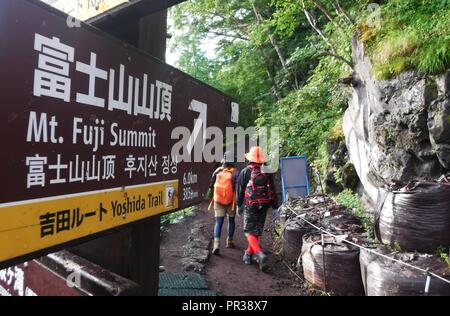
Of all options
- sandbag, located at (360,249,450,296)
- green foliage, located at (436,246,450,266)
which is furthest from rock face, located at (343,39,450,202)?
sandbag, located at (360,249,450,296)

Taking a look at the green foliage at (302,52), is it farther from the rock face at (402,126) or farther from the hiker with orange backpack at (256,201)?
the hiker with orange backpack at (256,201)

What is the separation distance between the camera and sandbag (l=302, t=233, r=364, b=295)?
3.90m

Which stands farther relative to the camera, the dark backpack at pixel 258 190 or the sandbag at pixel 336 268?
the dark backpack at pixel 258 190

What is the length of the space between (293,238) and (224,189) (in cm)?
156

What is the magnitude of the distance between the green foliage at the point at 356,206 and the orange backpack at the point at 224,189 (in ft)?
7.17

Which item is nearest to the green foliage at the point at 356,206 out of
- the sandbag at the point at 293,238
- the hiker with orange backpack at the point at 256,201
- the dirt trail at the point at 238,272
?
the sandbag at the point at 293,238

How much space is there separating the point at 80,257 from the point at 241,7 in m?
14.9

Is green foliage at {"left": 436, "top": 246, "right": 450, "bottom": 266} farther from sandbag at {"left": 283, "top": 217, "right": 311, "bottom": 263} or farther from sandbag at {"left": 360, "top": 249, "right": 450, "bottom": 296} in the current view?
sandbag at {"left": 283, "top": 217, "right": 311, "bottom": 263}

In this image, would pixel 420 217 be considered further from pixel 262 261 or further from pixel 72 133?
pixel 72 133

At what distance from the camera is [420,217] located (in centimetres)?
349

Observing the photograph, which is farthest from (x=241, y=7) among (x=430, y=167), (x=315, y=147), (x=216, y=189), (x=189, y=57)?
(x=430, y=167)

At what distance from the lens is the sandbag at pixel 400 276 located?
9.71 feet
